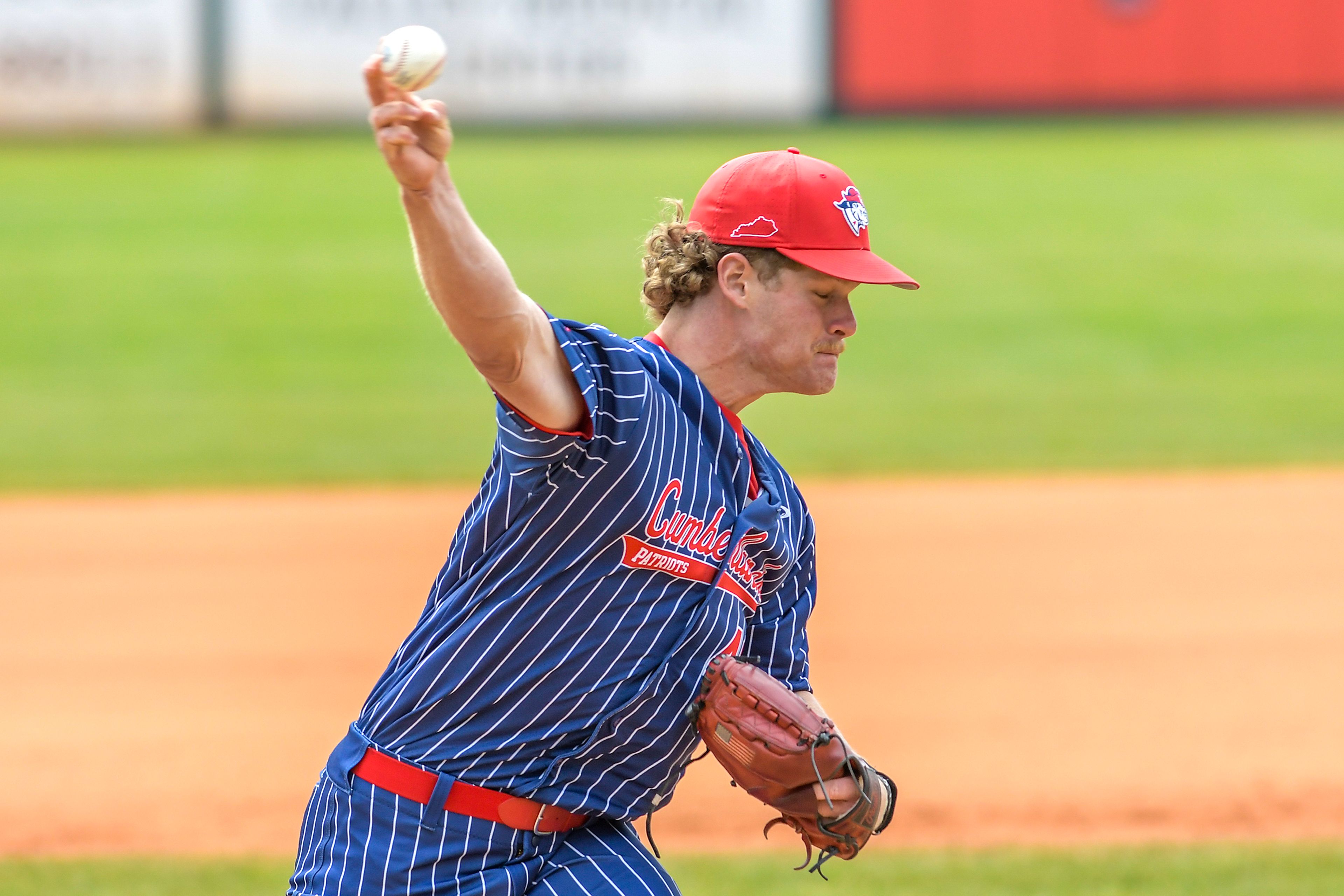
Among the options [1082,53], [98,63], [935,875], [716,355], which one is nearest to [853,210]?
[716,355]

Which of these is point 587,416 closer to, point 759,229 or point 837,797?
point 759,229

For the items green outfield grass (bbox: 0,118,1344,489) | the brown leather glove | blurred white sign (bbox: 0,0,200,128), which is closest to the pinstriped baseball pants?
the brown leather glove

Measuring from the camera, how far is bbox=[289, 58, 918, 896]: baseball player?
271 centimetres

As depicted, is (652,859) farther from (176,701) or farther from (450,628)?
(176,701)


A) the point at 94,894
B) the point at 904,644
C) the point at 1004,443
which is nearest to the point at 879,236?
the point at 1004,443

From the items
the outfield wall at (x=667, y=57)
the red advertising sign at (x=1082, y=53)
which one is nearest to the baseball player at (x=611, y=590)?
the outfield wall at (x=667, y=57)

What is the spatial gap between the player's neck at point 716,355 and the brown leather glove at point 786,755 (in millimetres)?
472

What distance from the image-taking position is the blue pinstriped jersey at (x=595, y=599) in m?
2.67

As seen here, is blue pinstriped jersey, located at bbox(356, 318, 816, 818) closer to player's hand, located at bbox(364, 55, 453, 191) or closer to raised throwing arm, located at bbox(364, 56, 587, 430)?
raised throwing arm, located at bbox(364, 56, 587, 430)

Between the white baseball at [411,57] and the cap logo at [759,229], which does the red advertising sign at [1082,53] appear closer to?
the cap logo at [759,229]

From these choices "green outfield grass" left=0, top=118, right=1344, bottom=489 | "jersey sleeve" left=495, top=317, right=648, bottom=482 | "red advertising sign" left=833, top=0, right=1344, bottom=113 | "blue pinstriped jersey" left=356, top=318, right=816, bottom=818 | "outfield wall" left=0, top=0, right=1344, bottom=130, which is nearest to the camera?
"jersey sleeve" left=495, top=317, right=648, bottom=482

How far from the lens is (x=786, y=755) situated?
9.69ft

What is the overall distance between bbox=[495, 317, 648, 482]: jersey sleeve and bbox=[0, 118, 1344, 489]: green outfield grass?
8364 millimetres

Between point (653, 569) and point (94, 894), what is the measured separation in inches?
115
